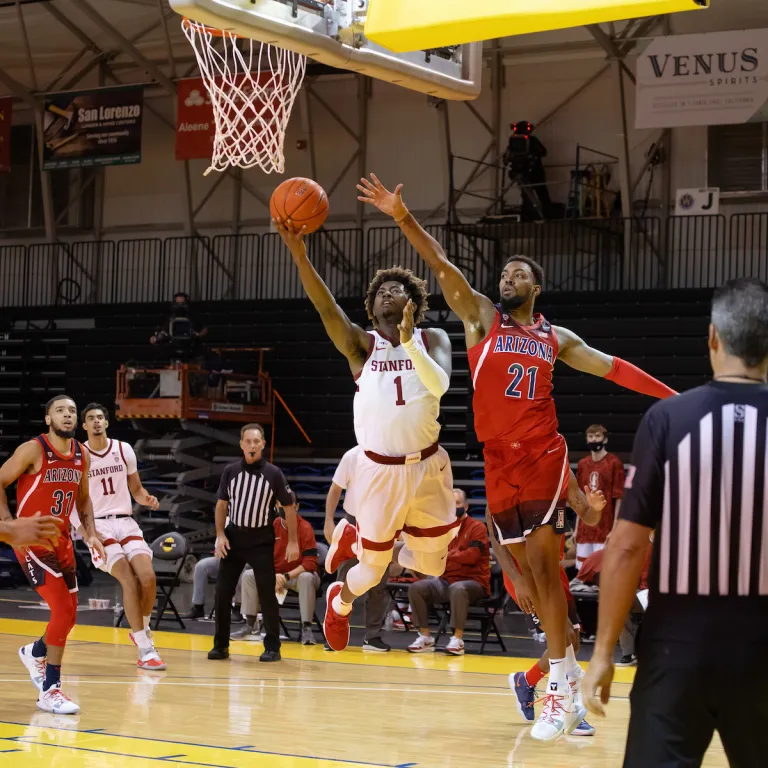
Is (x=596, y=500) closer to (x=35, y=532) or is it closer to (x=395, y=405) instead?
(x=395, y=405)

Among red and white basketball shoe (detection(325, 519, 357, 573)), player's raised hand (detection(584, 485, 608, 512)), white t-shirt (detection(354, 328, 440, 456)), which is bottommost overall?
red and white basketball shoe (detection(325, 519, 357, 573))

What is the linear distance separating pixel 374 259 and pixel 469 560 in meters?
9.66

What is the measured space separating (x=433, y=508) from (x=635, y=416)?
10440 millimetres

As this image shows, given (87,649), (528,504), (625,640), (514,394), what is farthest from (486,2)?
(87,649)

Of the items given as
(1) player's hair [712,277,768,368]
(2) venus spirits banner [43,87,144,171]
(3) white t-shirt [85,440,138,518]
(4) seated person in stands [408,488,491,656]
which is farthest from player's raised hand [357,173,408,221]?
(2) venus spirits banner [43,87,144,171]

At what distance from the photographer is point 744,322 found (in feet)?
10.4

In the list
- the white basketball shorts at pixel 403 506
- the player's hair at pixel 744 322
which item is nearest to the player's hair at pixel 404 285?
the white basketball shorts at pixel 403 506

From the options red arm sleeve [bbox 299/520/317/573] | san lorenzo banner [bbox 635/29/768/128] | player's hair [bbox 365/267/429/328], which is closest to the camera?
player's hair [bbox 365/267/429/328]

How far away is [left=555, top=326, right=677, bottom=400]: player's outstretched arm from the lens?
638cm

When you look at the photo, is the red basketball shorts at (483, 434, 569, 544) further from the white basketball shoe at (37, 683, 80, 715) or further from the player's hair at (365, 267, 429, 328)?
the white basketball shoe at (37, 683, 80, 715)

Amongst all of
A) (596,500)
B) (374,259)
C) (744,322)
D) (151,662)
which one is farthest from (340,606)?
(374,259)

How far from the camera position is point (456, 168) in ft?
65.2

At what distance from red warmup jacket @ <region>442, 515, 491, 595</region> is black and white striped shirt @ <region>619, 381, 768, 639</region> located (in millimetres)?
8175

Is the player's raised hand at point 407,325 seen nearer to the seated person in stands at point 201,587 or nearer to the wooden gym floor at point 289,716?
the wooden gym floor at point 289,716
